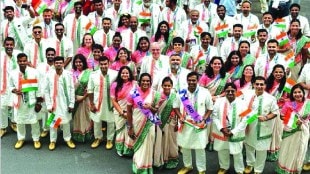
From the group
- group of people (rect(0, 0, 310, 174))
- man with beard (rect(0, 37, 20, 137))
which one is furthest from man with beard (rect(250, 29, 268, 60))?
man with beard (rect(0, 37, 20, 137))

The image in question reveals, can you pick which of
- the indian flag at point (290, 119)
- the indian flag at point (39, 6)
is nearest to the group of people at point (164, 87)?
the indian flag at point (290, 119)

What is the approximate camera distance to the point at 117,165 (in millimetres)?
7707

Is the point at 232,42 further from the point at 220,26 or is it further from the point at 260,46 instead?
the point at 220,26

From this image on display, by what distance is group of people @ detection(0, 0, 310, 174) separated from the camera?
7.07m

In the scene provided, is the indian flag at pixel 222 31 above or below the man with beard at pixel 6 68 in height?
above

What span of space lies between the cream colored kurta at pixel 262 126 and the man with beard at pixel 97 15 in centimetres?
384

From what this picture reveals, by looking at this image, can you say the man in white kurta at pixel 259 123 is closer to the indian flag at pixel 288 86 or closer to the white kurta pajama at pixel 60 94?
the indian flag at pixel 288 86

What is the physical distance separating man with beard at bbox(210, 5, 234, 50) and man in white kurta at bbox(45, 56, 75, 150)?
311cm

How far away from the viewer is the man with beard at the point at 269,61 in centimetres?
820

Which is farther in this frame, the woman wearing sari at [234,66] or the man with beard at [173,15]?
the man with beard at [173,15]

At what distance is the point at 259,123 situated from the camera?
23.3 feet

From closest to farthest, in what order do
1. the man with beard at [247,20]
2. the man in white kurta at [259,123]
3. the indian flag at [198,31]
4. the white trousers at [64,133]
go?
1. the man in white kurta at [259,123]
2. the white trousers at [64,133]
3. the indian flag at [198,31]
4. the man with beard at [247,20]

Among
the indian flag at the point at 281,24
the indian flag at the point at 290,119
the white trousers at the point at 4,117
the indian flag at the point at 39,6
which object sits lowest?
the white trousers at the point at 4,117

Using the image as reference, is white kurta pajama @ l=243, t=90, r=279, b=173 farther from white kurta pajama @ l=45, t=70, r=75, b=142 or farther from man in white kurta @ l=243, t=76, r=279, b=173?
white kurta pajama @ l=45, t=70, r=75, b=142
